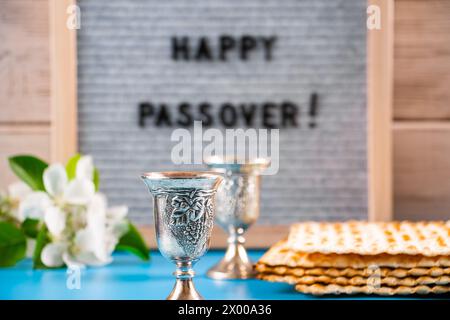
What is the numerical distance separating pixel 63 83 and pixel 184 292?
71cm

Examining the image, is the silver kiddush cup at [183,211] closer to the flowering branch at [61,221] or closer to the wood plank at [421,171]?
the flowering branch at [61,221]

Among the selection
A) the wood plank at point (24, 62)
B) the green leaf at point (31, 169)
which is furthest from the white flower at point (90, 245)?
the wood plank at point (24, 62)

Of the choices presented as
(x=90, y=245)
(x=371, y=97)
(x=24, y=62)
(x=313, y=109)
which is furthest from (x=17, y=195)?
(x=371, y=97)

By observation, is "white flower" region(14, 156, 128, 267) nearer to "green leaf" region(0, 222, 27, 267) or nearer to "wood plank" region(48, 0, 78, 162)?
"green leaf" region(0, 222, 27, 267)

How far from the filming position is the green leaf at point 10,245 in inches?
51.8

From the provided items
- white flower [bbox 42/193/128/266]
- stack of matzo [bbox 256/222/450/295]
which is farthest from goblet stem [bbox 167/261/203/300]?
white flower [bbox 42/193/128/266]

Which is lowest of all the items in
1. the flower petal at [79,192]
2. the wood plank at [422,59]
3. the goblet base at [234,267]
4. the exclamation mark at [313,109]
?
the goblet base at [234,267]

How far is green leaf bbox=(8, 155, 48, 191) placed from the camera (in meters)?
1.35

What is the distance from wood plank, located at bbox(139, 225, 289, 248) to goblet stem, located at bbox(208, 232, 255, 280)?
28 cm

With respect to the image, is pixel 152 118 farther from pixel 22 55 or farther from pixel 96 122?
pixel 22 55

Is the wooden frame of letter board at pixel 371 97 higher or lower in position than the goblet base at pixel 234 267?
higher

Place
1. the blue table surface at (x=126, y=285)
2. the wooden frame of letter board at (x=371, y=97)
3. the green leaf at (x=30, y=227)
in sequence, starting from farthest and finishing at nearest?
the wooden frame of letter board at (x=371, y=97)
the green leaf at (x=30, y=227)
the blue table surface at (x=126, y=285)

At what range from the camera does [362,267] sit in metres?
1.07

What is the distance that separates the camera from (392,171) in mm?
1569
